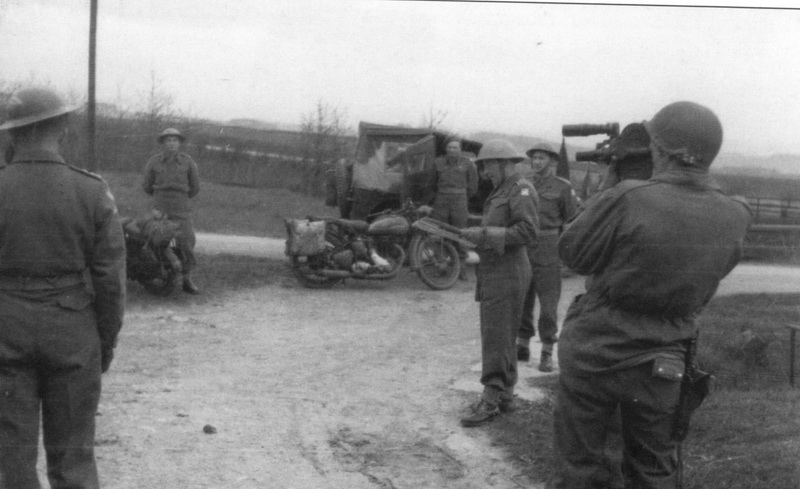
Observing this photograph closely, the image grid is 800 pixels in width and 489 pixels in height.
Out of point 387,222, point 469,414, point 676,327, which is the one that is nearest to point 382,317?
point 387,222

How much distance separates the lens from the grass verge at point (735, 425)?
471 centimetres

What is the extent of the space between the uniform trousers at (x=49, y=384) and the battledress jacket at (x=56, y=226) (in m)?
0.08

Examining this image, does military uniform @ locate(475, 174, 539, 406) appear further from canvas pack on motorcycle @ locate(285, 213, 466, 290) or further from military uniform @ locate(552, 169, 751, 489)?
canvas pack on motorcycle @ locate(285, 213, 466, 290)

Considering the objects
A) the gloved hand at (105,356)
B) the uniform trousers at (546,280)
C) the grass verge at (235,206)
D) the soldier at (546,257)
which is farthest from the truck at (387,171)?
the gloved hand at (105,356)

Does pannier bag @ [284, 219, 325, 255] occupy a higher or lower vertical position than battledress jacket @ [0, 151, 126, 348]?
lower

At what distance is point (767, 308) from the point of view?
11.4m

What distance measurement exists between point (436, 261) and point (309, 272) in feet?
5.52

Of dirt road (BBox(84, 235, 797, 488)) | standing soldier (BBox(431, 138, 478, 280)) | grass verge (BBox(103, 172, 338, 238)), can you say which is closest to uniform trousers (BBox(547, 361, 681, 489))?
dirt road (BBox(84, 235, 797, 488))

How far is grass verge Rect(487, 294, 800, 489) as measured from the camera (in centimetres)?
471

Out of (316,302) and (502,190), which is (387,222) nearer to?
(316,302)

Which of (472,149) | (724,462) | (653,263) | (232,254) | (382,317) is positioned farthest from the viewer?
(472,149)

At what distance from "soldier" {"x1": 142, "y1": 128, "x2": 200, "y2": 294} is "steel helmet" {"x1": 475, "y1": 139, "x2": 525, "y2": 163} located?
5.12m

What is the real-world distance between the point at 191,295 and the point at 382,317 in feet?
6.89

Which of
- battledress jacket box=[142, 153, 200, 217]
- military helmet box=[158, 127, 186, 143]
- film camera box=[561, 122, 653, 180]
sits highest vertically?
film camera box=[561, 122, 653, 180]
